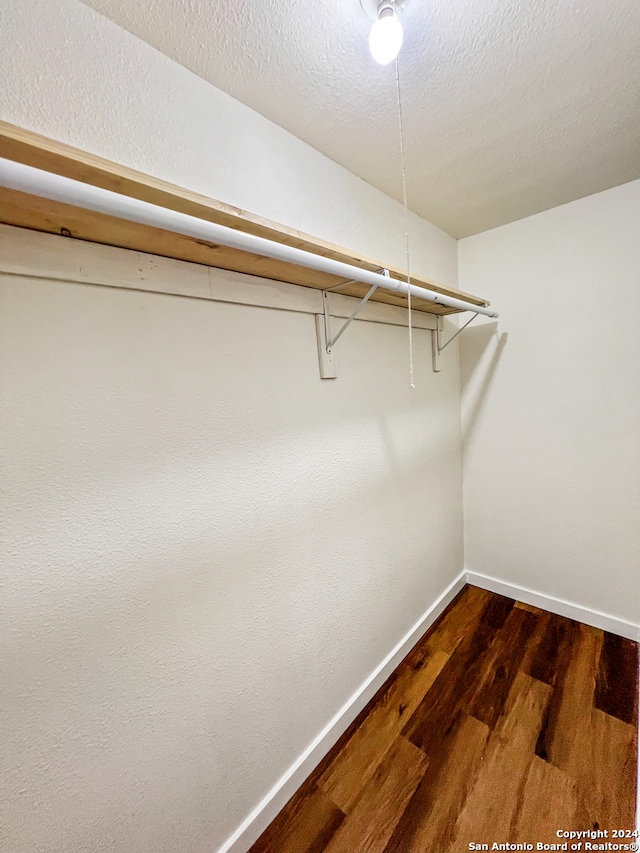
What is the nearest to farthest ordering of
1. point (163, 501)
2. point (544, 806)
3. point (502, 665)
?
point (163, 501), point (544, 806), point (502, 665)

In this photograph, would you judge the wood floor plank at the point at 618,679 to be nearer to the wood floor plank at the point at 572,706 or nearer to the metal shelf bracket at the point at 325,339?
the wood floor plank at the point at 572,706

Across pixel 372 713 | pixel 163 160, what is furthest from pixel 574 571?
pixel 163 160

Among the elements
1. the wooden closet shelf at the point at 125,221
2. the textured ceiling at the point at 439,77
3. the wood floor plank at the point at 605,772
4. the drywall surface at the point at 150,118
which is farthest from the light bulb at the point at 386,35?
the wood floor plank at the point at 605,772

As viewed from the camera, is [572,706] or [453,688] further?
[453,688]

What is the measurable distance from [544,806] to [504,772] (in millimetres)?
117

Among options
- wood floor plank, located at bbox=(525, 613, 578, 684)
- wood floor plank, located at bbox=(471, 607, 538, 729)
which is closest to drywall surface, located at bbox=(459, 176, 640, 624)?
wood floor plank, located at bbox=(525, 613, 578, 684)

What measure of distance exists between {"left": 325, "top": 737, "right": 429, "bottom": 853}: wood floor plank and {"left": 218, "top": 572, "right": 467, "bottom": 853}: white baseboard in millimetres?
168

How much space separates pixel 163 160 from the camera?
29.8 inches

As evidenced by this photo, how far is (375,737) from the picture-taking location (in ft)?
4.02

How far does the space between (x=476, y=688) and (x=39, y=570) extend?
5.51 feet

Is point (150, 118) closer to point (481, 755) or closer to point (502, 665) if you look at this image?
point (481, 755)

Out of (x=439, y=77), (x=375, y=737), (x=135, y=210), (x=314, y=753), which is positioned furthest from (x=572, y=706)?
(x=439, y=77)

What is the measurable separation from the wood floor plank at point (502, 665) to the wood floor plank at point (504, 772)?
35 mm

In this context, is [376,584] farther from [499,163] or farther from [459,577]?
[499,163]
